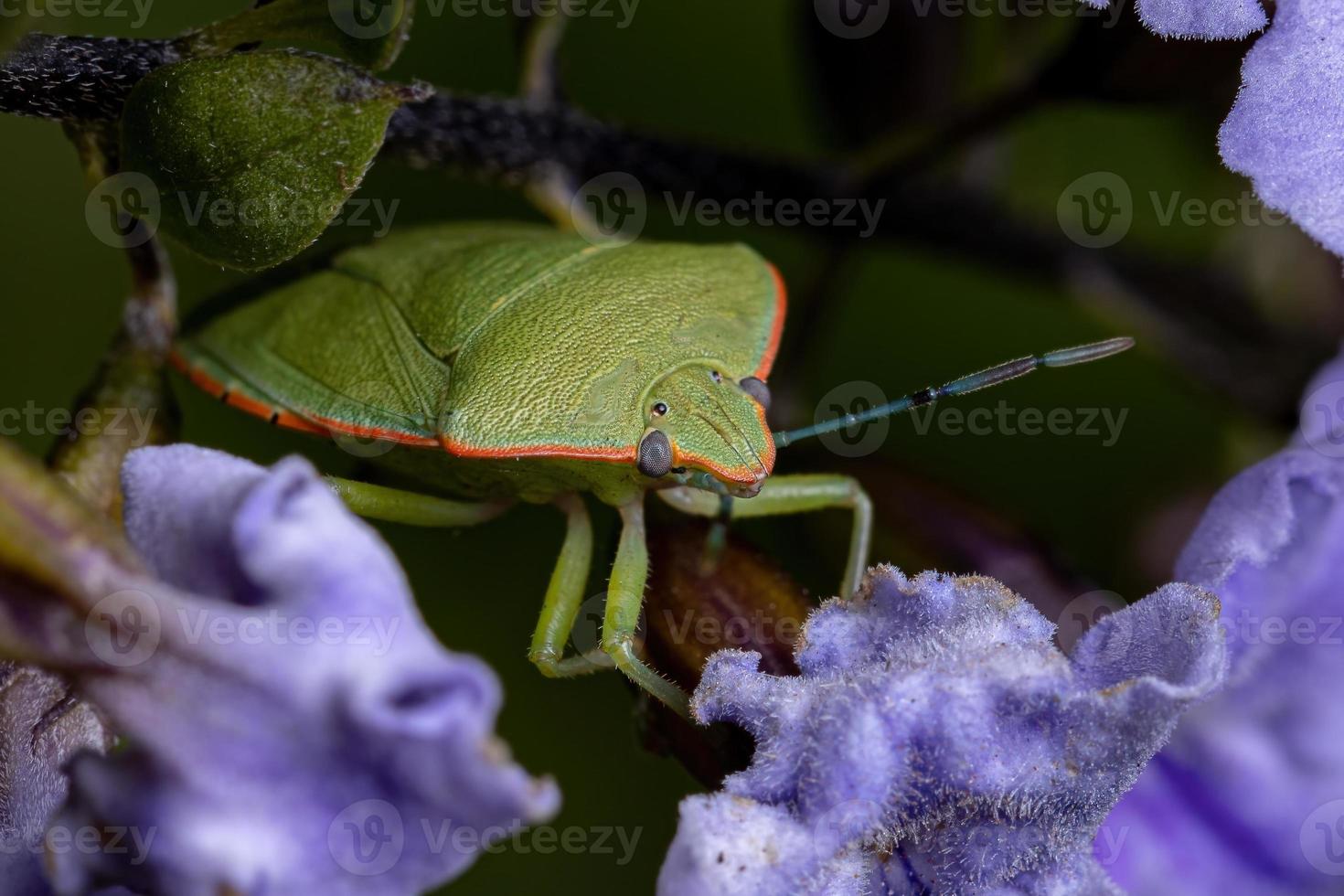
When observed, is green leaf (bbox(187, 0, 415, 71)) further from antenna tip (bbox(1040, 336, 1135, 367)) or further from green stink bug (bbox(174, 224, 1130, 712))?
antenna tip (bbox(1040, 336, 1135, 367))

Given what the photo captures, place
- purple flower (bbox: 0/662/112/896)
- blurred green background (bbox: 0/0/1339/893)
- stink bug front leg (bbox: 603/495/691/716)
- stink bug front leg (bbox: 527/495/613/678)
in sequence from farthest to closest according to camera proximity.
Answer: blurred green background (bbox: 0/0/1339/893), stink bug front leg (bbox: 527/495/613/678), stink bug front leg (bbox: 603/495/691/716), purple flower (bbox: 0/662/112/896)

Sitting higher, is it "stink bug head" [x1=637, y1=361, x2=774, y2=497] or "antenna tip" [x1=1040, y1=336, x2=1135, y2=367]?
"antenna tip" [x1=1040, y1=336, x2=1135, y2=367]

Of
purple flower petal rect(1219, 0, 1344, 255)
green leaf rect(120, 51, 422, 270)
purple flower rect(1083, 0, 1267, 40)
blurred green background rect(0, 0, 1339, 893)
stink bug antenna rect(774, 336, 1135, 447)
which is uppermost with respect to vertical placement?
purple flower rect(1083, 0, 1267, 40)

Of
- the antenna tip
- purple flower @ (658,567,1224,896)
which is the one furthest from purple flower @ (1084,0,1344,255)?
purple flower @ (658,567,1224,896)

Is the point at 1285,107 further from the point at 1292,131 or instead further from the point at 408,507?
the point at 408,507

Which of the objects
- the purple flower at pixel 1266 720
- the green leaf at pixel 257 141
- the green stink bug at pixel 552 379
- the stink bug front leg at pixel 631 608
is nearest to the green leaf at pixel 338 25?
the green leaf at pixel 257 141

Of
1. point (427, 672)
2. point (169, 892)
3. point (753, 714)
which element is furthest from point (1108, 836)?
point (169, 892)

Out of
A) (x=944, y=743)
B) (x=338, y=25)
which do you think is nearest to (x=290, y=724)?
(x=944, y=743)

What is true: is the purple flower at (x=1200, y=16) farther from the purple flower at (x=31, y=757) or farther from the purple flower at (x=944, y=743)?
the purple flower at (x=31, y=757)
